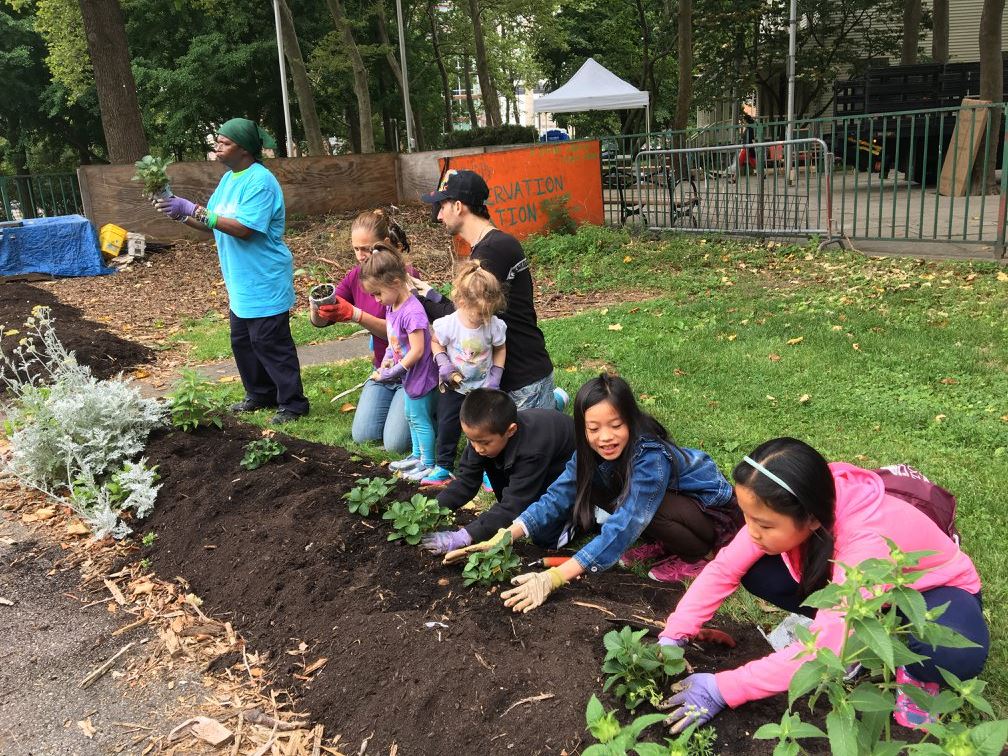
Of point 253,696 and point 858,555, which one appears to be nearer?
point 858,555

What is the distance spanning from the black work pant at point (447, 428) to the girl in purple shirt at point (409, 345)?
0.40ft

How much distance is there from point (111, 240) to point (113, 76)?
358 centimetres

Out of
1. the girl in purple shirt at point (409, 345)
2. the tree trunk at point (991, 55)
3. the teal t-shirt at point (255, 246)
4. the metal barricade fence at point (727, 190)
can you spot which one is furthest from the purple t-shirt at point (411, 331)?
the tree trunk at point (991, 55)

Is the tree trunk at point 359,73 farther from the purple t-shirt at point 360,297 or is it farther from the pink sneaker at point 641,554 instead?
the pink sneaker at point 641,554

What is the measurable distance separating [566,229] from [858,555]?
1000 centimetres

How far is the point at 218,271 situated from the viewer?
11797 mm

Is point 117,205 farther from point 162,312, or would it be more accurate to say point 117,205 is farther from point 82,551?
point 82,551

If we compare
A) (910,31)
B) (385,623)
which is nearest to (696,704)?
(385,623)

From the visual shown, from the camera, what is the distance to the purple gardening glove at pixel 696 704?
7.11ft

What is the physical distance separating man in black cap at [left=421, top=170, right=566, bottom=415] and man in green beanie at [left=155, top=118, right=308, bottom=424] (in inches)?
57.6

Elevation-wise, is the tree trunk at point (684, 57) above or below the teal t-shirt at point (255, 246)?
above

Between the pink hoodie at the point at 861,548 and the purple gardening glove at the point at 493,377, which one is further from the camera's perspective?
the purple gardening glove at the point at 493,377

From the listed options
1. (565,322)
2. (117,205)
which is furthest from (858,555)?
(117,205)

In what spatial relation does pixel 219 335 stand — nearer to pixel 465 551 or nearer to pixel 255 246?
pixel 255 246
